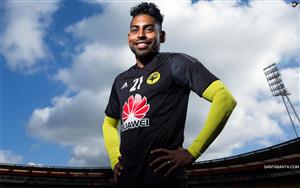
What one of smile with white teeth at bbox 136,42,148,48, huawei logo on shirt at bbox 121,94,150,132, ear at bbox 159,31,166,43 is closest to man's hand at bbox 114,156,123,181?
huawei logo on shirt at bbox 121,94,150,132

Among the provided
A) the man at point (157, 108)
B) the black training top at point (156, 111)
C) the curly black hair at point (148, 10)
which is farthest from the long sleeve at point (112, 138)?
the curly black hair at point (148, 10)

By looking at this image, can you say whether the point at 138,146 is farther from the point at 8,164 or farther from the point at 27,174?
the point at 8,164

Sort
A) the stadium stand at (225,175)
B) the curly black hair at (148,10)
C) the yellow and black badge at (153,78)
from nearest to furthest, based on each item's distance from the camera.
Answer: the yellow and black badge at (153,78) < the curly black hair at (148,10) < the stadium stand at (225,175)

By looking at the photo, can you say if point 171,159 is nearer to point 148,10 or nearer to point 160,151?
point 160,151

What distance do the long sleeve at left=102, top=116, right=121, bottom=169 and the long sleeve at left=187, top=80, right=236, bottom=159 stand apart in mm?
726

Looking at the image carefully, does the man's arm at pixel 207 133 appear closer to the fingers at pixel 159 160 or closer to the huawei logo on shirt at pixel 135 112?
the fingers at pixel 159 160

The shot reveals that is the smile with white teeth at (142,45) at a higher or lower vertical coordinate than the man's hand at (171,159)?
higher

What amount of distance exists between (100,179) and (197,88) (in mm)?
21991

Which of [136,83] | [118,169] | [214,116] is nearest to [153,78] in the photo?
[136,83]

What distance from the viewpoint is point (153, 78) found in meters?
2.56

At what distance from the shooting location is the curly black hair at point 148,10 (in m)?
2.78

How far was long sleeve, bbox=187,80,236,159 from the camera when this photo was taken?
229 cm

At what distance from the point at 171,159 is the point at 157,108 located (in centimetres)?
39

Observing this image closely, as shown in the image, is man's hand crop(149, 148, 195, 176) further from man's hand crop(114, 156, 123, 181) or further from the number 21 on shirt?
the number 21 on shirt
